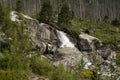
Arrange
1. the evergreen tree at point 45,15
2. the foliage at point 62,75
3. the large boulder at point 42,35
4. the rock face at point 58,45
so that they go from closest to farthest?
the foliage at point 62,75
the rock face at point 58,45
the large boulder at point 42,35
the evergreen tree at point 45,15

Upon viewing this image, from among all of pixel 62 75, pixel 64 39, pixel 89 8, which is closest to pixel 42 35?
pixel 64 39

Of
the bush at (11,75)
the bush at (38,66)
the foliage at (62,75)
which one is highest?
the foliage at (62,75)

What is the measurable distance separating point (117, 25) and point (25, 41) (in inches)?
2499

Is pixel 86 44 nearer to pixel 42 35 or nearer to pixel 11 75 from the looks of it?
pixel 42 35

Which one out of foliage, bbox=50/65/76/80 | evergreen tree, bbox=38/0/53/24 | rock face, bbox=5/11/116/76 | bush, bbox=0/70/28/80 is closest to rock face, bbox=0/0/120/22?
evergreen tree, bbox=38/0/53/24

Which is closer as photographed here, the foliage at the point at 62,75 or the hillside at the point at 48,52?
the hillside at the point at 48,52

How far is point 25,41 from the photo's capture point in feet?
59.2

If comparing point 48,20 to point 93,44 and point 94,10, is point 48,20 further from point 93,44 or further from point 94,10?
point 94,10

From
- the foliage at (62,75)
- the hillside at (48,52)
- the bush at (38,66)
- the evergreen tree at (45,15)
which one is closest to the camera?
the hillside at (48,52)

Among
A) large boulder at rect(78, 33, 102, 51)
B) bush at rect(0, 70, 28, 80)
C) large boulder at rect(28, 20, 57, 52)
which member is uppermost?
bush at rect(0, 70, 28, 80)

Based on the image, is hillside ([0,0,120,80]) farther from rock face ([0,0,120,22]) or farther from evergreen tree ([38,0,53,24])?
rock face ([0,0,120,22])

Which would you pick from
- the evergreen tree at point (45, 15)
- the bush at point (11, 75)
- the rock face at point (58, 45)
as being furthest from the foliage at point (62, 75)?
the evergreen tree at point (45, 15)

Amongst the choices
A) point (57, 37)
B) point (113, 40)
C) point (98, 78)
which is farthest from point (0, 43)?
point (113, 40)

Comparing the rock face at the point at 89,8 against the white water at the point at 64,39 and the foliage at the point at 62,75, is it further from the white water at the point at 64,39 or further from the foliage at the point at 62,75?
the foliage at the point at 62,75
